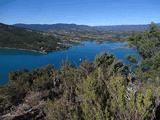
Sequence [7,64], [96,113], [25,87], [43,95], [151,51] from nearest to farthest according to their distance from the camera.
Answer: [96,113], [43,95], [25,87], [151,51], [7,64]

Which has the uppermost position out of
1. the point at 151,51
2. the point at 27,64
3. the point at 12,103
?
the point at 151,51

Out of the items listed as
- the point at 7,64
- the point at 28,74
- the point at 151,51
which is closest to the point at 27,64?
the point at 7,64

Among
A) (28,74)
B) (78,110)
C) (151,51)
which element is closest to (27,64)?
(28,74)

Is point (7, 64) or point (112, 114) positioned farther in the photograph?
point (7, 64)

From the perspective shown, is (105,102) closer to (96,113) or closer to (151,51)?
(96,113)

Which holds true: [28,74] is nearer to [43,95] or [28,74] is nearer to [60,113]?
[43,95]

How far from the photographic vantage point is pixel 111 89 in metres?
17.8

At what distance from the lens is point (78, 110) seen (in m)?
18.5

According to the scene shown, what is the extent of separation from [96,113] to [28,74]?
42.7m

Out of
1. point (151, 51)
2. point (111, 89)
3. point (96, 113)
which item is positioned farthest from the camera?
point (151, 51)

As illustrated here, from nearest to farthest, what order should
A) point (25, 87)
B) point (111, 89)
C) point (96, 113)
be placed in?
point (96, 113) < point (111, 89) < point (25, 87)

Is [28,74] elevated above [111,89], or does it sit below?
below

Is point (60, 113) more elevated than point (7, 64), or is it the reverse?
point (60, 113)

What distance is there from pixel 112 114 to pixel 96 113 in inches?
45.8
